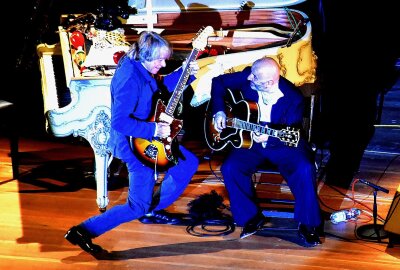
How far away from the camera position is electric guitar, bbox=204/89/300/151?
13.0 ft

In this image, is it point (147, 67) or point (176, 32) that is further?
point (176, 32)

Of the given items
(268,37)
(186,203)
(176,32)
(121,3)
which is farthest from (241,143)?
(121,3)

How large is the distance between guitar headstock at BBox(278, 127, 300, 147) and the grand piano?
0.67 meters

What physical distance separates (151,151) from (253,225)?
37.8 inches

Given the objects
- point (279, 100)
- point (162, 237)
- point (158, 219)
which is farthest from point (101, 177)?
point (279, 100)

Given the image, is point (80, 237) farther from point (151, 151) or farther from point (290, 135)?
point (290, 135)

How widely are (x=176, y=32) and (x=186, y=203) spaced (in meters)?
1.56

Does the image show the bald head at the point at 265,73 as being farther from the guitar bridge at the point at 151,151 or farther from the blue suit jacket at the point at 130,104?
the guitar bridge at the point at 151,151

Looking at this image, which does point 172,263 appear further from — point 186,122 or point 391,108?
point 391,108

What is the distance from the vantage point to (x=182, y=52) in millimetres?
4828

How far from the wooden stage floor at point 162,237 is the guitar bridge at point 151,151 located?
2.21 feet

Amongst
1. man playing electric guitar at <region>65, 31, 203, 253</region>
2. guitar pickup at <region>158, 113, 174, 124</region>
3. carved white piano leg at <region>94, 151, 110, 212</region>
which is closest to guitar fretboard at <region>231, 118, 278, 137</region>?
man playing electric guitar at <region>65, 31, 203, 253</region>

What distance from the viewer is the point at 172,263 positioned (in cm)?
378

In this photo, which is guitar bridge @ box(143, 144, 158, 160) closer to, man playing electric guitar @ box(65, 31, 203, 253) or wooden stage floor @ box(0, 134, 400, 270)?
man playing electric guitar @ box(65, 31, 203, 253)
